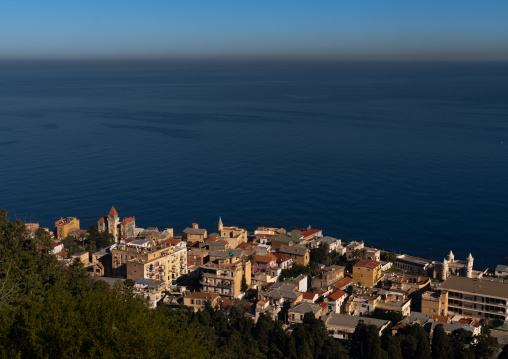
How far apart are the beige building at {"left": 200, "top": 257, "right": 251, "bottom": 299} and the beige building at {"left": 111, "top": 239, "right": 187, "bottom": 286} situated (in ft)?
6.28

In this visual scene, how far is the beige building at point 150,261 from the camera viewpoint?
27.2 m

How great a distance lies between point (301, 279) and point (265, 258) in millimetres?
2911

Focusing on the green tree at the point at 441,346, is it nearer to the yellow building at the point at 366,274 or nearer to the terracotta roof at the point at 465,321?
the terracotta roof at the point at 465,321

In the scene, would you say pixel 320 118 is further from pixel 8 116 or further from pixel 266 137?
pixel 8 116

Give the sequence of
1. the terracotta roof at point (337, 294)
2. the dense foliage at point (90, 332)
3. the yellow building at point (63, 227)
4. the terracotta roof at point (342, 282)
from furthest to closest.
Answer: the yellow building at point (63, 227) < the terracotta roof at point (342, 282) < the terracotta roof at point (337, 294) < the dense foliage at point (90, 332)

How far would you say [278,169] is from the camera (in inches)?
2115

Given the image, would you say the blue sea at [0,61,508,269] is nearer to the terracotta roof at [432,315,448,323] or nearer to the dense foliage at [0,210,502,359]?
the terracotta roof at [432,315,448,323]

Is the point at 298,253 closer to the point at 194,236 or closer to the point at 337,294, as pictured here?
the point at 337,294

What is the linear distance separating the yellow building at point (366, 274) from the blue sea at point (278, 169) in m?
7.71

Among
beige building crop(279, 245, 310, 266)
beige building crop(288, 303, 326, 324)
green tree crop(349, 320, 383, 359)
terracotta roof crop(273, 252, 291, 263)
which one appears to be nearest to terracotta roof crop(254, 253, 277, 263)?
terracotta roof crop(273, 252, 291, 263)

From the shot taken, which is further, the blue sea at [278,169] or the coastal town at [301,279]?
the blue sea at [278,169]

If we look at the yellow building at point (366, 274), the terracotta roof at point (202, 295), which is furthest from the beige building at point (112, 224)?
the yellow building at point (366, 274)

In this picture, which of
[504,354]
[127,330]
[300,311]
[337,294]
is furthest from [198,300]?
[127,330]

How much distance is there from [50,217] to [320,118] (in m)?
51.6
